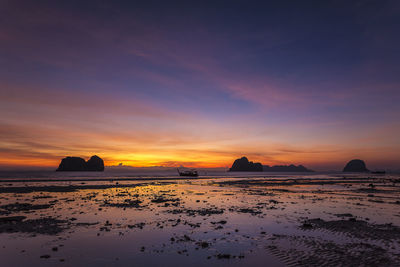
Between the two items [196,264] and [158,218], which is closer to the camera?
[196,264]

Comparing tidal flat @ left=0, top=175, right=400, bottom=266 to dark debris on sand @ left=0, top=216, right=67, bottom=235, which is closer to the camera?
tidal flat @ left=0, top=175, right=400, bottom=266

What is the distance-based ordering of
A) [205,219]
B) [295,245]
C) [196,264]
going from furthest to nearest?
[205,219] < [295,245] < [196,264]

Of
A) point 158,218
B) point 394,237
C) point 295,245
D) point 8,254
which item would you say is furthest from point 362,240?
point 8,254

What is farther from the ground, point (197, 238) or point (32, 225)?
point (32, 225)

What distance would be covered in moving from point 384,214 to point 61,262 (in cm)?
2707

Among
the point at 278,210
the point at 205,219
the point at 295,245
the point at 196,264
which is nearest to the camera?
the point at 196,264

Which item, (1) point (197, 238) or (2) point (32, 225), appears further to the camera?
(2) point (32, 225)

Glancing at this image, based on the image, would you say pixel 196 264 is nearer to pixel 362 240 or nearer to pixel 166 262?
pixel 166 262

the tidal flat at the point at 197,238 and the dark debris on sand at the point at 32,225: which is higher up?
the dark debris on sand at the point at 32,225

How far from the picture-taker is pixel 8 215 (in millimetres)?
21578

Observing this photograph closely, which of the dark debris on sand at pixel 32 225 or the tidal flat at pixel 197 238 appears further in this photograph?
the dark debris on sand at pixel 32 225

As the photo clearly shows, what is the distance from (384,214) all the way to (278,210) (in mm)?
9766

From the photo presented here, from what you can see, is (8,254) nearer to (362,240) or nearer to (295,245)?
(295,245)

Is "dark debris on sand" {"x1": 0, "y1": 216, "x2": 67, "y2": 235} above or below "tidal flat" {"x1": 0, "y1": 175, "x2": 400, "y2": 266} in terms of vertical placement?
above
